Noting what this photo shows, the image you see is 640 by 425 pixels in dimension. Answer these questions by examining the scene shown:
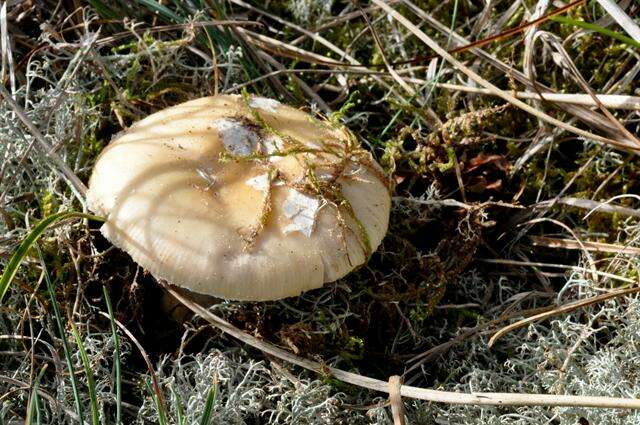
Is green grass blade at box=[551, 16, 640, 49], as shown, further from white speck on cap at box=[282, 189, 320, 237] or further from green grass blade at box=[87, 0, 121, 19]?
green grass blade at box=[87, 0, 121, 19]

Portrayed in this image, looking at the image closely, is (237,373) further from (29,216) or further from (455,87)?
(455,87)

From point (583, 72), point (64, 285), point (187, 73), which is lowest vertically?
point (64, 285)

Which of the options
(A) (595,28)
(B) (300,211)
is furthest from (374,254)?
(A) (595,28)

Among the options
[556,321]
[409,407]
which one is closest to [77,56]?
[409,407]

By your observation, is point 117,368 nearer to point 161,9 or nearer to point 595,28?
point 161,9

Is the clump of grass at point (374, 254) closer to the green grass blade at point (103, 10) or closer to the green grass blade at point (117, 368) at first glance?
the green grass blade at point (103, 10)

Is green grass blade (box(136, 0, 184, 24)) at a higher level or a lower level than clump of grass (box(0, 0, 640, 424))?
higher

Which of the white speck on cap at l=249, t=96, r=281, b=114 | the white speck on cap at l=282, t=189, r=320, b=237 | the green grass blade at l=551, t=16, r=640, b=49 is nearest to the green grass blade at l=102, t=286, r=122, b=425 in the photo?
the white speck on cap at l=282, t=189, r=320, b=237

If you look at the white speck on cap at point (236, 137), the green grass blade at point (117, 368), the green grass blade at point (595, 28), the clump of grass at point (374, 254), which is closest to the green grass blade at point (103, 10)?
the clump of grass at point (374, 254)
